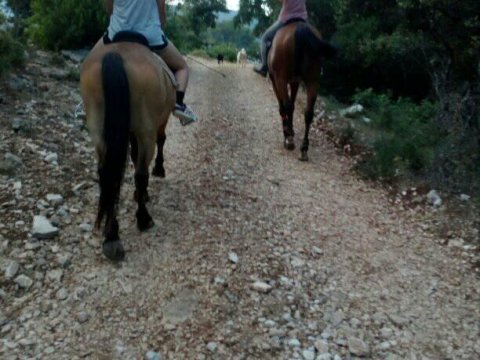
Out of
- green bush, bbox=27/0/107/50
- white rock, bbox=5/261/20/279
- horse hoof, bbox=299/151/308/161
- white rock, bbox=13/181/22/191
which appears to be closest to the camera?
white rock, bbox=5/261/20/279

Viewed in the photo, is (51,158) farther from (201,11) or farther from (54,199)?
(201,11)

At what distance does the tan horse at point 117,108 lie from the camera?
3572 millimetres

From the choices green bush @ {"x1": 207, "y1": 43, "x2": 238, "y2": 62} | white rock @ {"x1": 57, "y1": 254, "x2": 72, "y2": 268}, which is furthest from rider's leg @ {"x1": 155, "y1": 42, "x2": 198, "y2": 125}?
green bush @ {"x1": 207, "y1": 43, "x2": 238, "y2": 62}

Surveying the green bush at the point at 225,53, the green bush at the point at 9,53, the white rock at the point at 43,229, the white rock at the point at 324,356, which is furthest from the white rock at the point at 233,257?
the green bush at the point at 225,53

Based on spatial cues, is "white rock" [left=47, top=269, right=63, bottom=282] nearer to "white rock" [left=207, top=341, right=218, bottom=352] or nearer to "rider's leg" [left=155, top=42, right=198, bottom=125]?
"white rock" [left=207, top=341, right=218, bottom=352]

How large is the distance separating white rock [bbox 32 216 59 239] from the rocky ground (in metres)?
0.02

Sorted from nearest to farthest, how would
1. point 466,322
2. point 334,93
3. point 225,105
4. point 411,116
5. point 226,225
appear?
point 466,322
point 226,225
point 411,116
point 225,105
point 334,93

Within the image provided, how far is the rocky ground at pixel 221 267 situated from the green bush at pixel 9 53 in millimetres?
502

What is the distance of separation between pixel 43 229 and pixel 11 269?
1.70 ft

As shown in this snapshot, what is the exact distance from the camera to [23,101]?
6641mm

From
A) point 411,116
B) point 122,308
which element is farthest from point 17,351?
point 411,116

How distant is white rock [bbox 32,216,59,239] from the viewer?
410 centimetres

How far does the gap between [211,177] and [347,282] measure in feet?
8.16

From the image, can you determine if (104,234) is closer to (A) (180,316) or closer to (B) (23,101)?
(A) (180,316)
